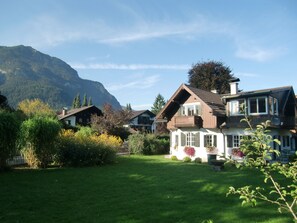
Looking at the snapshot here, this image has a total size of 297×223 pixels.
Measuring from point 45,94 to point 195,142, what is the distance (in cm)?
14035

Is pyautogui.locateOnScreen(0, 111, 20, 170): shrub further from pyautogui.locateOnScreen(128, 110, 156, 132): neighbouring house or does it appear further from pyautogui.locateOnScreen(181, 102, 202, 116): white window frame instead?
pyautogui.locateOnScreen(128, 110, 156, 132): neighbouring house

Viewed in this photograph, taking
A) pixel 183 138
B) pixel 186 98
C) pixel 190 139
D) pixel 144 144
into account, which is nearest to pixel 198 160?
pixel 190 139

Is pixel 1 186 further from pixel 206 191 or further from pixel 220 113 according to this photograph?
pixel 220 113

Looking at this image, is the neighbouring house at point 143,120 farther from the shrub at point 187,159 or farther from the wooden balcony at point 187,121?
the shrub at point 187,159

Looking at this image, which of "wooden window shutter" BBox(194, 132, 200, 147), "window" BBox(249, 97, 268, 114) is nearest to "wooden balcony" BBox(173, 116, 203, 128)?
"wooden window shutter" BBox(194, 132, 200, 147)

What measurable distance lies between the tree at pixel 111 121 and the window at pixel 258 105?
2084 cm

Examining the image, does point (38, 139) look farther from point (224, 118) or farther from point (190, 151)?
point (224, 118)

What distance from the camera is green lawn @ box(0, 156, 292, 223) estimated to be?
7.65 m

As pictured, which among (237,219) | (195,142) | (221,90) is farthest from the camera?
(221,90)

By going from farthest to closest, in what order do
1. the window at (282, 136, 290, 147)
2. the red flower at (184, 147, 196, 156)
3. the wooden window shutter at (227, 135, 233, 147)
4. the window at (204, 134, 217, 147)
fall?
the red flower at (184, 147, 196, 156), the window at (204, 134, 217, 147), the window at (282, 136, 290, 147), the wooden window shutter at (227, 135, 233, 147)

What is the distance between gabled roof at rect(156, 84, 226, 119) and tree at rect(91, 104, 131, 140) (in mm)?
11245

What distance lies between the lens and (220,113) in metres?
24.5

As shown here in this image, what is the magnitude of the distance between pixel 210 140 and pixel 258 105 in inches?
216

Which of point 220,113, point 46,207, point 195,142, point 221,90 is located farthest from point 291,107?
point 46,207
